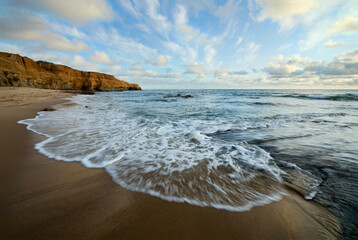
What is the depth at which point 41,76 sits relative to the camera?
35.7 metres

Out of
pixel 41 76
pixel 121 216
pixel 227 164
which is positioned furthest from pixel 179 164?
pixel 41 76

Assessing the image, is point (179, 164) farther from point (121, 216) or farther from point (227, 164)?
point (121, 216)

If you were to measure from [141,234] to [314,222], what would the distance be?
1723 millimetres

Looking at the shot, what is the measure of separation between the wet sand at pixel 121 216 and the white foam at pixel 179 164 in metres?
0.14

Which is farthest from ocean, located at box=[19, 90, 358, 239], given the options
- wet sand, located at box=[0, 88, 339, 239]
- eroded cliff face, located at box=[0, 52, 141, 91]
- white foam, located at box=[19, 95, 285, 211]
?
eroded cliff face, located at box=[0, 52, 141, 91]

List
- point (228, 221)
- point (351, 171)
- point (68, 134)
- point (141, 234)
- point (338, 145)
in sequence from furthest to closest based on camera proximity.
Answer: point (68, 134), point (338, 145), point (351, 171), point (228, 221), point (141, 234)

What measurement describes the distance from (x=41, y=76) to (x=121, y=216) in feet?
163

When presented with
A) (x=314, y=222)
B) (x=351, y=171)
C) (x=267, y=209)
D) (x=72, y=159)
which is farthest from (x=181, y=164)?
(x=351, y=171)

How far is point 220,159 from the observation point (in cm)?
283

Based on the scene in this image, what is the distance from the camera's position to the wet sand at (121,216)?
1.26 meters

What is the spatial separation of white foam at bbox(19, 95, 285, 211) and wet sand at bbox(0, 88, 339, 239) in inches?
5.7

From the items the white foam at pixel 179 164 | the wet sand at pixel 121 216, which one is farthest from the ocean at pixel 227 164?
the wet sand at pixel 121 216

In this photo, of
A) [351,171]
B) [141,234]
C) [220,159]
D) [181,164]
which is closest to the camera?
[141,234]

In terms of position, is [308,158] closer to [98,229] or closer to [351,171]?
[351,171]
